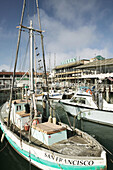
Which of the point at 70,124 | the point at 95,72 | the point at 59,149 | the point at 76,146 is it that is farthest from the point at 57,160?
the point at 95,72

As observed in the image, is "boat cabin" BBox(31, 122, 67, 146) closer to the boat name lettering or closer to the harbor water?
the harbor water

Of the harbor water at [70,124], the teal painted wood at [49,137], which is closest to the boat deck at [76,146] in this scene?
the teal painted wood at [49,137]

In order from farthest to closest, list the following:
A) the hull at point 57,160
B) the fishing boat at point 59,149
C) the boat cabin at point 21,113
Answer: the boat cabin at point 21,113 → the fishing boat at point 59,149 → the hull at point 57,160

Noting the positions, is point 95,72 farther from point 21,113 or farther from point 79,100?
point 21,113

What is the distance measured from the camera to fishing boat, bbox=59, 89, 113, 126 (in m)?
15.4

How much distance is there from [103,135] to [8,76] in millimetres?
64676

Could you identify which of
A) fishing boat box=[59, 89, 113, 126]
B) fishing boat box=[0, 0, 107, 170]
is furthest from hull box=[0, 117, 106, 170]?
fishing boat box=[59, 89, 113, 126]

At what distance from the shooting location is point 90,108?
1695 cm

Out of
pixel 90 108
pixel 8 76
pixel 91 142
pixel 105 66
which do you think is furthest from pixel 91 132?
pixel 8 76

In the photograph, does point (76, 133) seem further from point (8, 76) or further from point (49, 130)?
point (8, 76)

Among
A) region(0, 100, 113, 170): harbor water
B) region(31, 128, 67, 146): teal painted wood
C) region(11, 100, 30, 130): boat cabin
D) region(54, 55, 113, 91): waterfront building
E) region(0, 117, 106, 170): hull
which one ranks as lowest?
region(0, 100, 113, 170): harbor water

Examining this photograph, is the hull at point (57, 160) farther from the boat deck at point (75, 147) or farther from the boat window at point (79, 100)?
the boat window at point (79, 100)

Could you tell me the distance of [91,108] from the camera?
16875mm

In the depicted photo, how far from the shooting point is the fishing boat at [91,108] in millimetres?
15391
